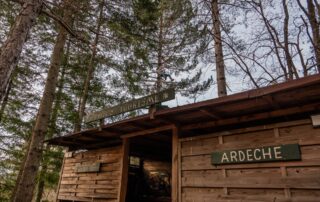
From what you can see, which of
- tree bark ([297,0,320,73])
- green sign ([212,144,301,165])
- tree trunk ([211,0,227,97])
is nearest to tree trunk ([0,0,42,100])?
green sign ([212,144,301,165])

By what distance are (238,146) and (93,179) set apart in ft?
14.3

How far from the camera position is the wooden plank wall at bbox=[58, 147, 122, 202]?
21.3ft

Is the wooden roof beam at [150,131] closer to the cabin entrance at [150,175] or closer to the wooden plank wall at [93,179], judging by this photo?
the wooden plank wall at [93,179]

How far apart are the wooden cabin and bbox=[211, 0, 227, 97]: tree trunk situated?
1970 millimetres

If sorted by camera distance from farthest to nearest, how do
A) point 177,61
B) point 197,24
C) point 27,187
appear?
point 177,61 → point 197,24 → point 27,187

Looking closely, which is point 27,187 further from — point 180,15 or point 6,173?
point 6,173

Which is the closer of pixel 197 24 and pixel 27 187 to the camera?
pixel 27 187

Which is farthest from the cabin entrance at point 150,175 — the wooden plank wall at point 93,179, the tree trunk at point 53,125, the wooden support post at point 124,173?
the tree trunk at point 53,125

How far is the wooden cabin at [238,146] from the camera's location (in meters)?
3.58

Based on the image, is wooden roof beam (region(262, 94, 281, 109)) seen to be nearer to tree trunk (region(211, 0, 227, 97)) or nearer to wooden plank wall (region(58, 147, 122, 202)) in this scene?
tree trunk (region(211, 0, 227, 97))

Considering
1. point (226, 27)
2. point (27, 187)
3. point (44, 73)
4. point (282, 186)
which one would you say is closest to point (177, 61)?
point (226, 27)

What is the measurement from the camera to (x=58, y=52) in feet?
25.2

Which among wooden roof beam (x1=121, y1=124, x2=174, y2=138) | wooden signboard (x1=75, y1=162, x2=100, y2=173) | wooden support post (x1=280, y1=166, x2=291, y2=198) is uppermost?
wooden roof beam (x1=121, y1=124, x2=174, y2=138)

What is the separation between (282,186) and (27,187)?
551 centimetres
